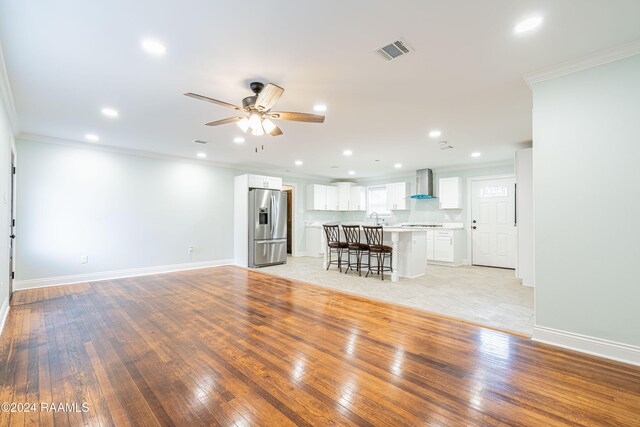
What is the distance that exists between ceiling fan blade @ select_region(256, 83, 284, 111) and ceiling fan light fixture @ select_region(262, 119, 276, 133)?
21 centimetres

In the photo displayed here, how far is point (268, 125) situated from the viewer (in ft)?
10.5

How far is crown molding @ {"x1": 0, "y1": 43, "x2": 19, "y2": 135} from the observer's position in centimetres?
254

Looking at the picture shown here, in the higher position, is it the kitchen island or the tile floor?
the kitchen island

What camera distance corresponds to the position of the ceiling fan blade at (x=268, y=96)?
2.54 meters

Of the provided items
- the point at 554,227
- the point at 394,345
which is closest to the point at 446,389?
the point at 394,345

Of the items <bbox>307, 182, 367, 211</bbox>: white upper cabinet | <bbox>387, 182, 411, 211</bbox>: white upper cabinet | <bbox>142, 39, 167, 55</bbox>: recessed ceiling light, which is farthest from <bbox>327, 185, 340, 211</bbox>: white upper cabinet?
<bbox>142, 39, 167, 55</bbox>: recessed ceiling light

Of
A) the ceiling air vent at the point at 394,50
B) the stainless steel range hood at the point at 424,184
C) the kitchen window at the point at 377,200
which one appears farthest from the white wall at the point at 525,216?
the kitchen window at the point at 377,200

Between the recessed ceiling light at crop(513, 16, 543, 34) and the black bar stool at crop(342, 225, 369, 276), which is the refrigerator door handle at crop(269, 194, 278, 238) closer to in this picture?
the black bar stool at crop(342, 225, 369, 276)

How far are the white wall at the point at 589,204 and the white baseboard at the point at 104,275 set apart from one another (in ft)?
20.2

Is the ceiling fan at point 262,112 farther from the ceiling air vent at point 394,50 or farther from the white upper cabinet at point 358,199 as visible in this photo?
the white upper cabinet at point 358,199

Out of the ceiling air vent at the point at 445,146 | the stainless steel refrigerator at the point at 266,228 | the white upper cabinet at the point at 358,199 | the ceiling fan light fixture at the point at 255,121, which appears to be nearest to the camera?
the ceiling fan light fixture at the point at 255,121

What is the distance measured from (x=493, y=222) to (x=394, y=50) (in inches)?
230

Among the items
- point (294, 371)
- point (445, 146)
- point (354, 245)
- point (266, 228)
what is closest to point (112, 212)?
point (266, 228)

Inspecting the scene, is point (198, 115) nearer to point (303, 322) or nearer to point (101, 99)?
point (101, 99)
